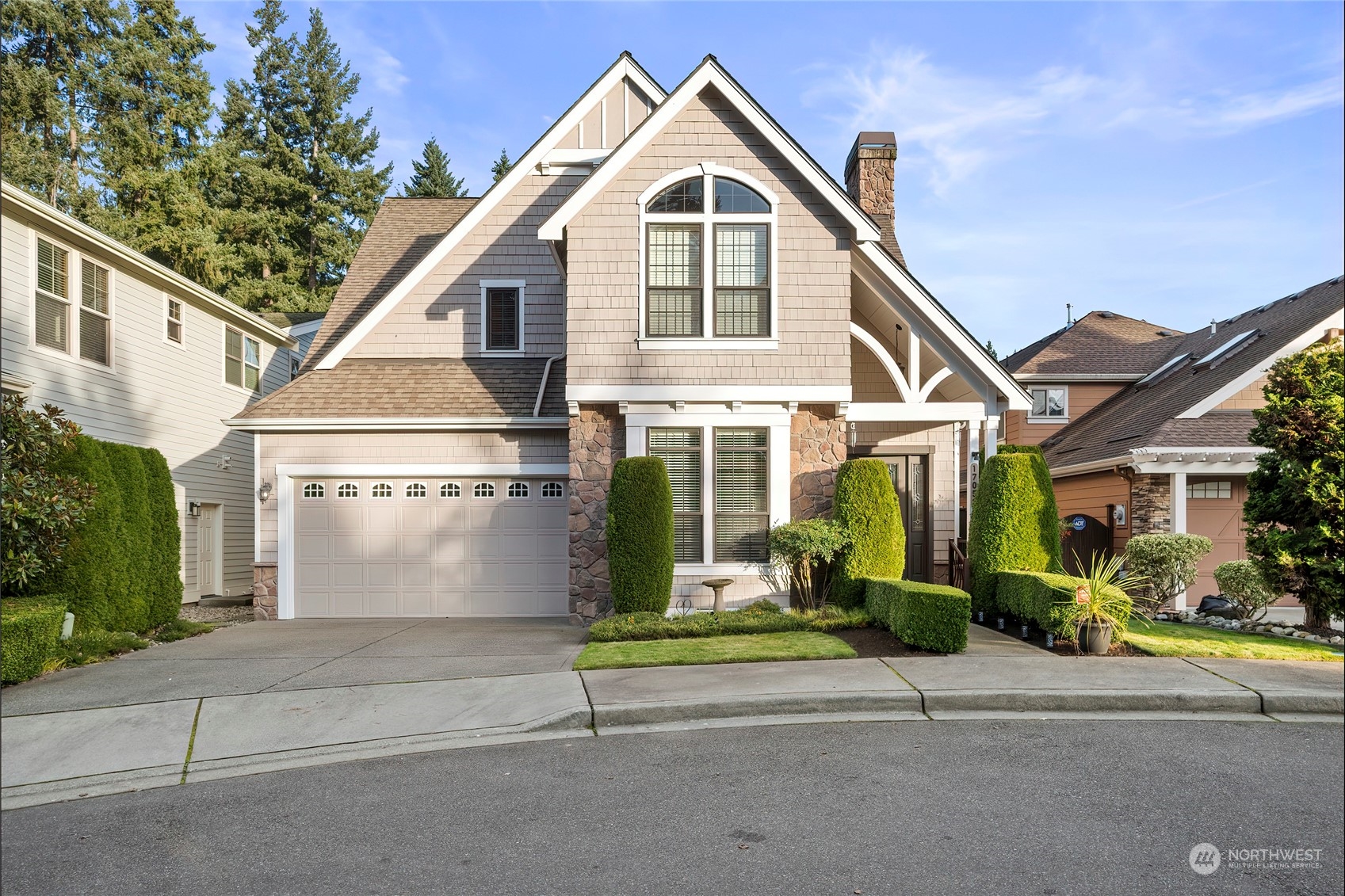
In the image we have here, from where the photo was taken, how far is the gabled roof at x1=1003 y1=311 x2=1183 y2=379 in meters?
20.5

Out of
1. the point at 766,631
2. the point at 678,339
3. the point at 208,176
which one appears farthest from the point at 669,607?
the point at 208,176

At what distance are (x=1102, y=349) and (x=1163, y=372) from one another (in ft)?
7.66

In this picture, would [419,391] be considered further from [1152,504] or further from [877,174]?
[1152,504]

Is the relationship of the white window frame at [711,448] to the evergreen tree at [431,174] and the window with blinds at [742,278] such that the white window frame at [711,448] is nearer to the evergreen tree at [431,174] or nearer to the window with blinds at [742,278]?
the window with blinds at [742,278]

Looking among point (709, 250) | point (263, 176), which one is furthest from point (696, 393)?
point (263, 176)

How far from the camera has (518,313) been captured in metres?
14.5

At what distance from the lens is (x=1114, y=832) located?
3979 mm

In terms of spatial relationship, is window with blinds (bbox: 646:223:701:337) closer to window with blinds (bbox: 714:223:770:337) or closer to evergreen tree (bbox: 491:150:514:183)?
window with blinds (bbox: 714:223:770:337)

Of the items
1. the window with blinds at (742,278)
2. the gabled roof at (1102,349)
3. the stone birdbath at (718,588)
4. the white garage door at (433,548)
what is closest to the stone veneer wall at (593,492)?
the white garage door at (433,548)

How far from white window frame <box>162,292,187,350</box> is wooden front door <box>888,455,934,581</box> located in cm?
1340

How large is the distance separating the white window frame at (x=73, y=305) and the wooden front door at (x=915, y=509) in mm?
13253

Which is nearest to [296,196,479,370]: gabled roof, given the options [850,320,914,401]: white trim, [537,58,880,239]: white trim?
[537,58,880,239]: white trim

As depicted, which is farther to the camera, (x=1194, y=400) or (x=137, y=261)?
(x=1194, y=400)

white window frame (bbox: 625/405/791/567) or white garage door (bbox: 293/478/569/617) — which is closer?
white window frame (bbox: 625/405/791/567)
